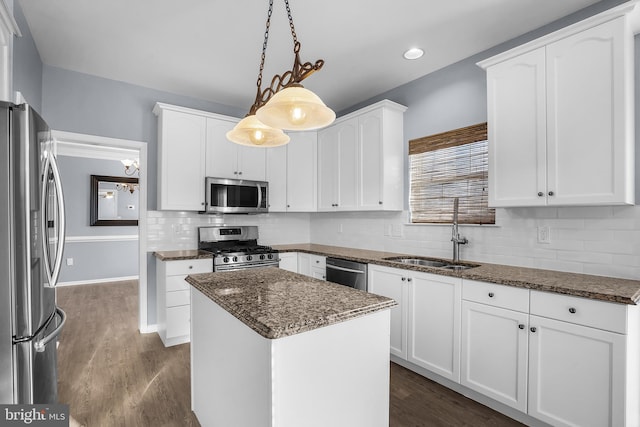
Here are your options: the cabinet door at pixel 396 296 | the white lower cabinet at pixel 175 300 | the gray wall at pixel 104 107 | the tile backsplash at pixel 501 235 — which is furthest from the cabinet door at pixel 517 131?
the gray wall at pixel 104 107

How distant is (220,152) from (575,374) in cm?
356

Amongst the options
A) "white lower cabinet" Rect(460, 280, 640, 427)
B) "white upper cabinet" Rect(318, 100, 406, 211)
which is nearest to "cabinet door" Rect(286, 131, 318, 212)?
"white upper cabinet" Rect(318, 100, 406, 211)

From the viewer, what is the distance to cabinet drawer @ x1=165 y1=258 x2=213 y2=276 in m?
3.21

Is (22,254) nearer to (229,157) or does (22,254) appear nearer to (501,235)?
(229,157)

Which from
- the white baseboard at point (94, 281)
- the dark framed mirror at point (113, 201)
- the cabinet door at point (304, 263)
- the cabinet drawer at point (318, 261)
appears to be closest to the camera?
the cabinet drawer at point (318, 261)

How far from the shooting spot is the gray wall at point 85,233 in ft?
19.7

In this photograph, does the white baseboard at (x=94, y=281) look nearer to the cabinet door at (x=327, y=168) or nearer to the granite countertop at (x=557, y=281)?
the cabinet door at (x=327, y=168)

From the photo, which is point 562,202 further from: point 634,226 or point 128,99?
point 128,99

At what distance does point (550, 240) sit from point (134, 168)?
7.01 m

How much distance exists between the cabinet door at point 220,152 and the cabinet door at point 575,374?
10.5 ft

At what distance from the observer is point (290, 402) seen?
1195 mm

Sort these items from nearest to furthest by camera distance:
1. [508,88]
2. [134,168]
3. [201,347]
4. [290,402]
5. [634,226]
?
1. [290,402]
2. [201,347]
3. [634,226]
4. [508,88]
5. [134,168]

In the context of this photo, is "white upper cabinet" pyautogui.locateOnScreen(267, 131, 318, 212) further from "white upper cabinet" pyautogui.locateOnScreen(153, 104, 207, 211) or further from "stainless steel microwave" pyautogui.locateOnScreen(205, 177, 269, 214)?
"white upper cabinet" pyautogui.locateOnScreen(153, 104, 207, 211)

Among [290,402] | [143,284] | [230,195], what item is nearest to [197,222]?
[230,195]
